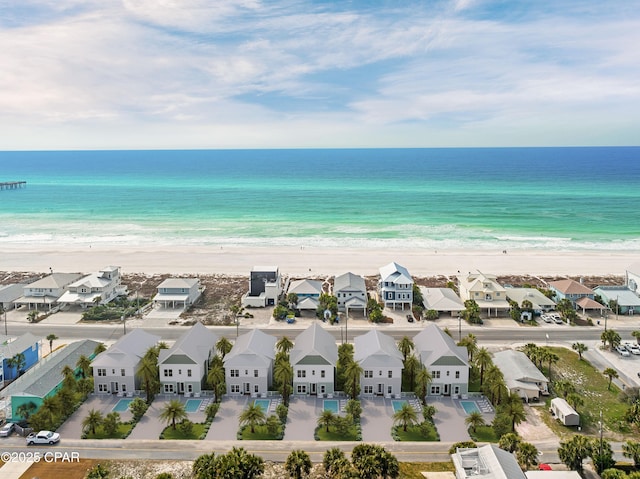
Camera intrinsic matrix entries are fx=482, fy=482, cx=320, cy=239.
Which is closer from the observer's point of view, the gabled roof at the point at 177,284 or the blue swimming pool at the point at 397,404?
the blue swimming pool at the point at 397,404

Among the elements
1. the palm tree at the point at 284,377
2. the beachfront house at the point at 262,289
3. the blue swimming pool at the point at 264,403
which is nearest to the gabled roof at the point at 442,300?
the beachfront house at the point at 262,289

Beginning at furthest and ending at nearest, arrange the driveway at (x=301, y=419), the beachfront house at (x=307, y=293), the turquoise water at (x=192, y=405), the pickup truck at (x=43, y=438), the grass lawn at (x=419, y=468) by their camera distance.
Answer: the beachfront house at (x=307, y=293) → the turquoise water at (x=192, y=405) → the driveway at (x=301, y=419) → the pickup truck at (x=43, y=438) → the grass lawn at (x=419, y=468)

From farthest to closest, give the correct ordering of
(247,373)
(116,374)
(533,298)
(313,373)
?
(533,298), (116,374), (247,373), (313,373)

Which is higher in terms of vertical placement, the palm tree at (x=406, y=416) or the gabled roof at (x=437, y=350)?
the gabled roof at (x=437, y=350)

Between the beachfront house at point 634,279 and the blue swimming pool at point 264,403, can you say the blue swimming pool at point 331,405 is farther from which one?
the beachfront house at point 634,279

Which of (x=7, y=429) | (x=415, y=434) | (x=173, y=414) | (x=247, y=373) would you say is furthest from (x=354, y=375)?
(x=7, y=429)

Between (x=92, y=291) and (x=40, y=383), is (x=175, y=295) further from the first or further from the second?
(x=40, y=383)

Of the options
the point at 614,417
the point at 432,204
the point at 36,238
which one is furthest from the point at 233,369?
the point at 432,204
